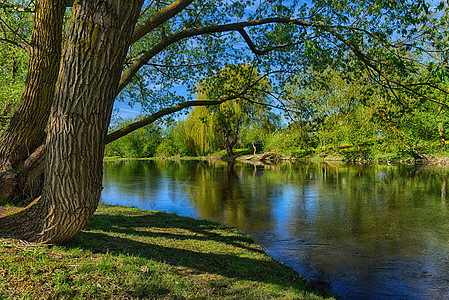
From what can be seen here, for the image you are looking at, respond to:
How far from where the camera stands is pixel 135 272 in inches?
144

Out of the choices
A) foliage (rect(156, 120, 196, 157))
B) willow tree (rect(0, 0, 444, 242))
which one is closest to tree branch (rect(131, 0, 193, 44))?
willow tree (rect(0, 0, 444, 242))

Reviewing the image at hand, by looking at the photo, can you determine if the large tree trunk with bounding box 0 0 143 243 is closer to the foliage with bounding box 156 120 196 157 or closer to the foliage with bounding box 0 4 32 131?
the foliage with bounding box 0 4 32 131

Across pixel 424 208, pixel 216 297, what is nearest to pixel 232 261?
pixel 216 297

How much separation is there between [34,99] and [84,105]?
11.9 feet

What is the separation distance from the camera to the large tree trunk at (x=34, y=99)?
231 inches

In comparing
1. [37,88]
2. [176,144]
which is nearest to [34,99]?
[37,88]

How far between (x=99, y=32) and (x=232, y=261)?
4.13 m

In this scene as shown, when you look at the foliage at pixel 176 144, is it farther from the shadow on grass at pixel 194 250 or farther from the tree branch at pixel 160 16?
the tree branch at pixel 160 16

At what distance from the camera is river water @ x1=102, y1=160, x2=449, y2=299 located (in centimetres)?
636

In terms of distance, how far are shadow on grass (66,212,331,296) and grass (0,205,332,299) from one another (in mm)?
18

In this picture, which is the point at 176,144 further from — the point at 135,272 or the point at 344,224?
the point at 135,272

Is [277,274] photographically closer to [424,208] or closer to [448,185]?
[424,208]

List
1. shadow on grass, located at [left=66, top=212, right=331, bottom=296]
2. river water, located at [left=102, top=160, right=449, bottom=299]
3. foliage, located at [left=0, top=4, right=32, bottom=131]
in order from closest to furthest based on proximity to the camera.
→ shadow on grass, located at [left=66, top=212, right=331, bottom=296] < river water, located at [left=102, top=160, right=449, bottom=299] < foliage, located at [left=0, top=4, right=32, bottom=131]

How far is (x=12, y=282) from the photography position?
3.02m
